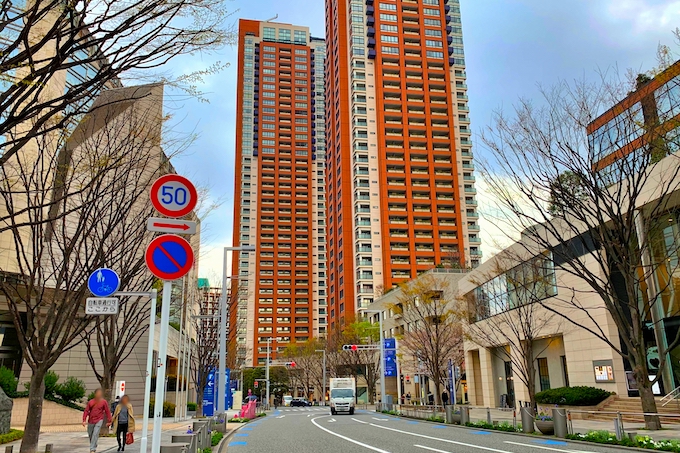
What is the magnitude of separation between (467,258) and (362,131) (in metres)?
26.5

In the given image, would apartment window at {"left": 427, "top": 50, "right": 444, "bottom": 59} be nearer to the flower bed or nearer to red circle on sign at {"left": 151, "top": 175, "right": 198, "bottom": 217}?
the flower bed

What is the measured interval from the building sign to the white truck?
56.7 feet

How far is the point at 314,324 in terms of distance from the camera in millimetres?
121188

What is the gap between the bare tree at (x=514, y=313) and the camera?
2700 cm

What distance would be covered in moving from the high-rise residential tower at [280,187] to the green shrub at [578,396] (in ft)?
298

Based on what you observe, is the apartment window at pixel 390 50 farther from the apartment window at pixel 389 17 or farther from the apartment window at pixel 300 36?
the apartment window at pixel 300 36

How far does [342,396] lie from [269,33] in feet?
444

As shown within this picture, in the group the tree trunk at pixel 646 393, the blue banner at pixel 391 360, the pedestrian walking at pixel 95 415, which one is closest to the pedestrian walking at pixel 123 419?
the pedestrian walking at pixel 95 415

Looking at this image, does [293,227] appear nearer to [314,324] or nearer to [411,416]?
[314,324]

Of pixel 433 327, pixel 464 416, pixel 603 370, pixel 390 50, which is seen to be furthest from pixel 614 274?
pixel 390 50

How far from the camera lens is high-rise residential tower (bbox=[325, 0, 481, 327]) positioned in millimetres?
81688

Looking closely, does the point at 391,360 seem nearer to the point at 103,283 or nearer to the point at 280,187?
the point at 103,283

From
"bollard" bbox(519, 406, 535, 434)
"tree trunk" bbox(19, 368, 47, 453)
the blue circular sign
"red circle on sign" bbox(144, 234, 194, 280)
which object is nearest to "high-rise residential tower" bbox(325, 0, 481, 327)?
"bollard" bbox(519, 406, 535, 434)

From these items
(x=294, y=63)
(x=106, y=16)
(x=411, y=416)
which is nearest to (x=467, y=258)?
(x=411, y=416)
